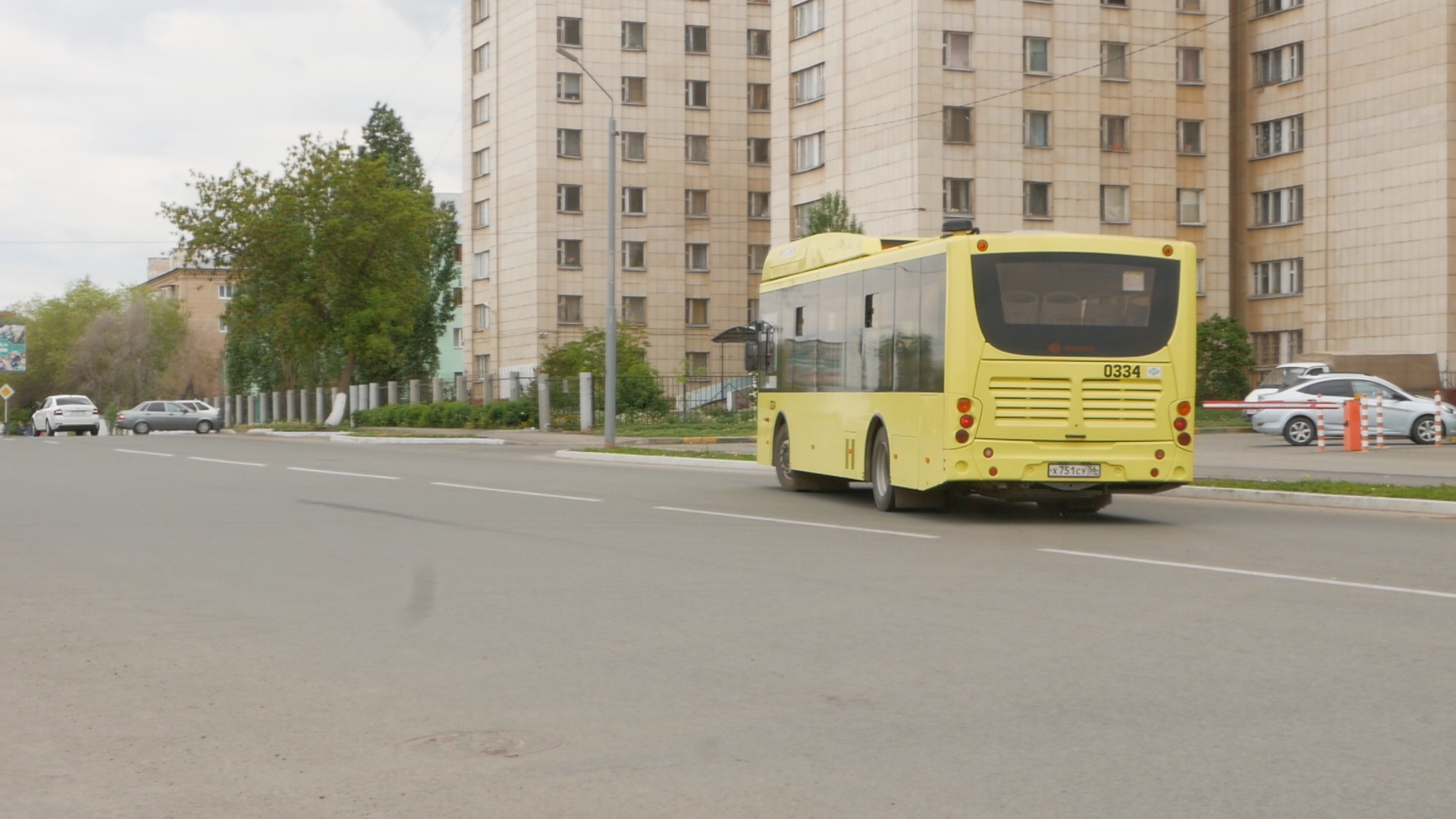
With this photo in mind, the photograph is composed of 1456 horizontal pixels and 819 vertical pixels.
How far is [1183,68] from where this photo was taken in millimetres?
58000

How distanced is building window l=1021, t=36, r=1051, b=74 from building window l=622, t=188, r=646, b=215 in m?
19.4

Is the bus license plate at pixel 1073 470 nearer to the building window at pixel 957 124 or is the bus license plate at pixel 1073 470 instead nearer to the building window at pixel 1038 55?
the building window at pixel 957 124

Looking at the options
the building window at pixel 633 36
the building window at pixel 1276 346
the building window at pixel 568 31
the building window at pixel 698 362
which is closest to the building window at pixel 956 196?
the building window at pixel 1276 346

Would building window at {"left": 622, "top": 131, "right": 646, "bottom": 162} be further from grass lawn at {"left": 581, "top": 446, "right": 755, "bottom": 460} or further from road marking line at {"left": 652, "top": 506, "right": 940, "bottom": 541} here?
road marking line at {"left": 652, "top": 506, "right": 940, "bottom": 541}

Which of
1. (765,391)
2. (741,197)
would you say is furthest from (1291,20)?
(765,391)

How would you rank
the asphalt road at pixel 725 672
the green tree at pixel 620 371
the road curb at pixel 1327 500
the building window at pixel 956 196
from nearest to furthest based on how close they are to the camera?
the asphalt road at pixel 725 672, the road curb at pixel 1327 500, the green tree at pixel 620 371, the building window at pixel 956 196

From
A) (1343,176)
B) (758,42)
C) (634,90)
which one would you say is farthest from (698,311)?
(1343,176)

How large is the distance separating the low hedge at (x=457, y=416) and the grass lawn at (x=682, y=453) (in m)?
15.8

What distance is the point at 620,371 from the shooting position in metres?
49.0

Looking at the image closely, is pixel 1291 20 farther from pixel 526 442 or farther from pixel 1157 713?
pixel 1157 713

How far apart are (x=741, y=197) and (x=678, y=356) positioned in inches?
288

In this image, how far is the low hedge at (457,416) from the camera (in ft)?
169

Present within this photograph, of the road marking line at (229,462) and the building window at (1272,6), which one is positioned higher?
the building window at (1272,6)

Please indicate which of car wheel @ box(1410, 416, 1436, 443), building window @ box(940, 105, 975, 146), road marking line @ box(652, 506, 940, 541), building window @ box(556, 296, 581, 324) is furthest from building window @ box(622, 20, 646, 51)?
road marking line @ box(652, 506, 940, 541)
